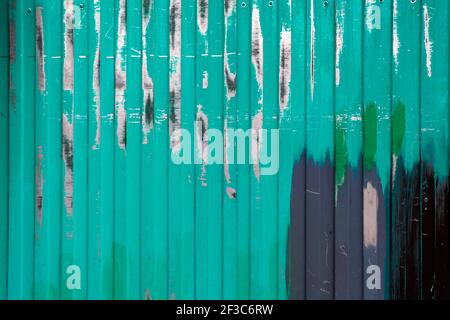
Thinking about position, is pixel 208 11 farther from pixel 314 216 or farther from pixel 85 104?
pixel 314 216

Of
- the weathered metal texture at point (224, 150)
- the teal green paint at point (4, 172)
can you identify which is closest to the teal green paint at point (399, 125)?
the weathered metal texture at point (224, 150)

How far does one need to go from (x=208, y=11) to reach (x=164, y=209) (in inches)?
33.6

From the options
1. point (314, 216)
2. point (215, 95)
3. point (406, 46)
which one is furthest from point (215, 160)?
point (406, 46)

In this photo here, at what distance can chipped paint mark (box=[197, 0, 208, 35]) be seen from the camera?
90.4 inches

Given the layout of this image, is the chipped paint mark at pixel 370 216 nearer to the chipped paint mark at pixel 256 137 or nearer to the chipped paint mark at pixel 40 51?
the chipped paint mark at pixel 256 137

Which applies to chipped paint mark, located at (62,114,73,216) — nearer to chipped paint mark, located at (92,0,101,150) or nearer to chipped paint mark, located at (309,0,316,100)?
chipped paint mark, located at (92,0,101,150)

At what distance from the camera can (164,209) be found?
2277 millimetres

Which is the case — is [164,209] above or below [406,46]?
below

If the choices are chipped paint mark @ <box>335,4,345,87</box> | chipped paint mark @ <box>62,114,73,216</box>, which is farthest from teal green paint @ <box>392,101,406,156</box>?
chipped paint mark @ <box>62,114,73,216</box>

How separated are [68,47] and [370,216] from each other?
1455mm

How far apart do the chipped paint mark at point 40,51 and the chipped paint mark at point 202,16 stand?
26.5 inches

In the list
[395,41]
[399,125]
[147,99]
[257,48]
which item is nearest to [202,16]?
[257,48]
